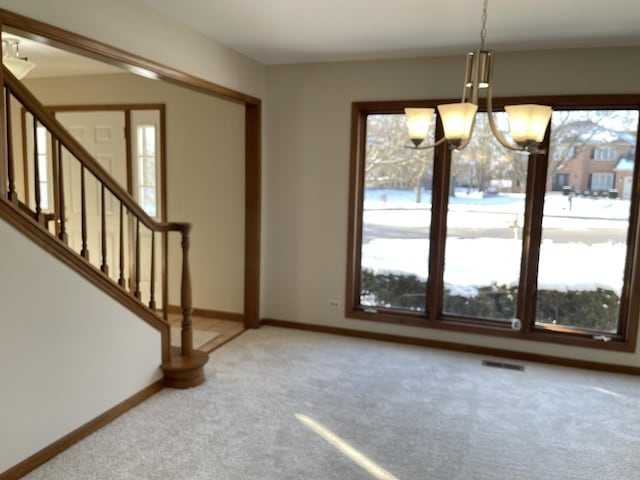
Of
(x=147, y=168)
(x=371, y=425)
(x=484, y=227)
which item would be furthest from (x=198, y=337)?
(x=484, y=227)

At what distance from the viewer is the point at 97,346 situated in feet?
9.11

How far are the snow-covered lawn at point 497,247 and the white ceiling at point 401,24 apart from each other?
122 centimetres

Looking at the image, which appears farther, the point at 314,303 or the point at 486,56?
the point at 314,303

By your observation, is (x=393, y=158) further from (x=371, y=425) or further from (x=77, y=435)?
(x=77, y=435)

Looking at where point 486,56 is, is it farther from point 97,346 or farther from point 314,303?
point 314,303

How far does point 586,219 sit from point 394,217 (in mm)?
1582

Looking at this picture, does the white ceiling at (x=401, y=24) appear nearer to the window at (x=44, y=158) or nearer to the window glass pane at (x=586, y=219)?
the window glass pane at (x=586, y=219)

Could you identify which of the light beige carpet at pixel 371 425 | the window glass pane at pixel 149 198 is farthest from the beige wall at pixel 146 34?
the light beige carpet at pixel 371 425

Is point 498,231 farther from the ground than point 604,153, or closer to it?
closer to it

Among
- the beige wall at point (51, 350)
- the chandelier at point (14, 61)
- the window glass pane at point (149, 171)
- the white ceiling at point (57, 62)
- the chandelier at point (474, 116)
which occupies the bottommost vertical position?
the beige wall at point (51, 350)

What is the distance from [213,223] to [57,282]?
249 cm

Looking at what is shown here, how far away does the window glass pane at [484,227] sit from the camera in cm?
407

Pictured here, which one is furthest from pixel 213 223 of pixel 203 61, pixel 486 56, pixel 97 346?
pixel 486 56

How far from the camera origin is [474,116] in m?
2.29
